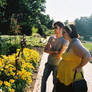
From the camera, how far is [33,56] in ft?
26.0

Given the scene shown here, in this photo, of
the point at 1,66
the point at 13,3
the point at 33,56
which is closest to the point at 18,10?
the point at 13,3

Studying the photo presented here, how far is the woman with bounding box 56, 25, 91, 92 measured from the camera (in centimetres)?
269

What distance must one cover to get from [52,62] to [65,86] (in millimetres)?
1070

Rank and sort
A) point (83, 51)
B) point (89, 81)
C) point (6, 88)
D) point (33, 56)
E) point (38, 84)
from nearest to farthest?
point (83, 51) < point (6, 88) < point (38, 84) < point (89, 81) < point (33, 56)

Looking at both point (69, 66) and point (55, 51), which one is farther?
point (55, 51)

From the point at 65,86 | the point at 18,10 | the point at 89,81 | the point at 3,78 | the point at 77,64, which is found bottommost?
the point at 89,81

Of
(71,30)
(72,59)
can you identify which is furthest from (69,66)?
(71,30)

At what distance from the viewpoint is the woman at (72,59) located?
106 inches

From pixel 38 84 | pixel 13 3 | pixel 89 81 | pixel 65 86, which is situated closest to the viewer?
pixel 65 86

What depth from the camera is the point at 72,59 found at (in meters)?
2.77

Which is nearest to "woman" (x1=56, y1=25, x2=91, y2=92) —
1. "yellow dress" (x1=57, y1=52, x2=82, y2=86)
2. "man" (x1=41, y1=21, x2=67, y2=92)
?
"yellow dress" (x1=57, y1=52, x2=82, y2=86)

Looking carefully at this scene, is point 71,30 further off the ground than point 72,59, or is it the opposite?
point 71,30

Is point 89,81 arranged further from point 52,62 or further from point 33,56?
point 52,62

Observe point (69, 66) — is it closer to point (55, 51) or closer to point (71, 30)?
point (71, 30)
